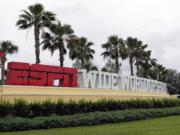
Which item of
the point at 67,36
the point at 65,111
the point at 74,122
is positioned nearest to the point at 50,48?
the point at 67,36

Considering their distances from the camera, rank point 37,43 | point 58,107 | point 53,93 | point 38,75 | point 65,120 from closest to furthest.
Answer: point 65,120 < point 58,107 < point 38,75 < point 53,93 < point 37,43

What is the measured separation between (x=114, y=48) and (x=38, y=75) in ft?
105

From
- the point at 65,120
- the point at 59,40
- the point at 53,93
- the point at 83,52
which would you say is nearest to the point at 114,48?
the point at 83,52

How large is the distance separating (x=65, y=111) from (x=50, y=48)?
17415 millimetres

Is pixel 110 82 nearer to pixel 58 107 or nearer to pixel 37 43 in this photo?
pixel 37 43

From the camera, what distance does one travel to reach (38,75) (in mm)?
29047

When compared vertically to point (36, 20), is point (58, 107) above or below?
below

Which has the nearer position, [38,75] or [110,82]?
[38,75]

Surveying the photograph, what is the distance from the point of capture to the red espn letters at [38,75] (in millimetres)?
27375

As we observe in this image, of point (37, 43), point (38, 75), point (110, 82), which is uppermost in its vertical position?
point (37, 43)

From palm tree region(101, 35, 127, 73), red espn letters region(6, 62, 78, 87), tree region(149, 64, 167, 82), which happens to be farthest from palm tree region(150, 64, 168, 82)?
red espn letters region(6, 62, 78, 87)

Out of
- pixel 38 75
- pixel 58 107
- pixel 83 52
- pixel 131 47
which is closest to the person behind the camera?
pixel 58 107

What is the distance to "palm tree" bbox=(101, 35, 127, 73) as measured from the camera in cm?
5953

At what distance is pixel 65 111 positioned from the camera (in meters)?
28.4
